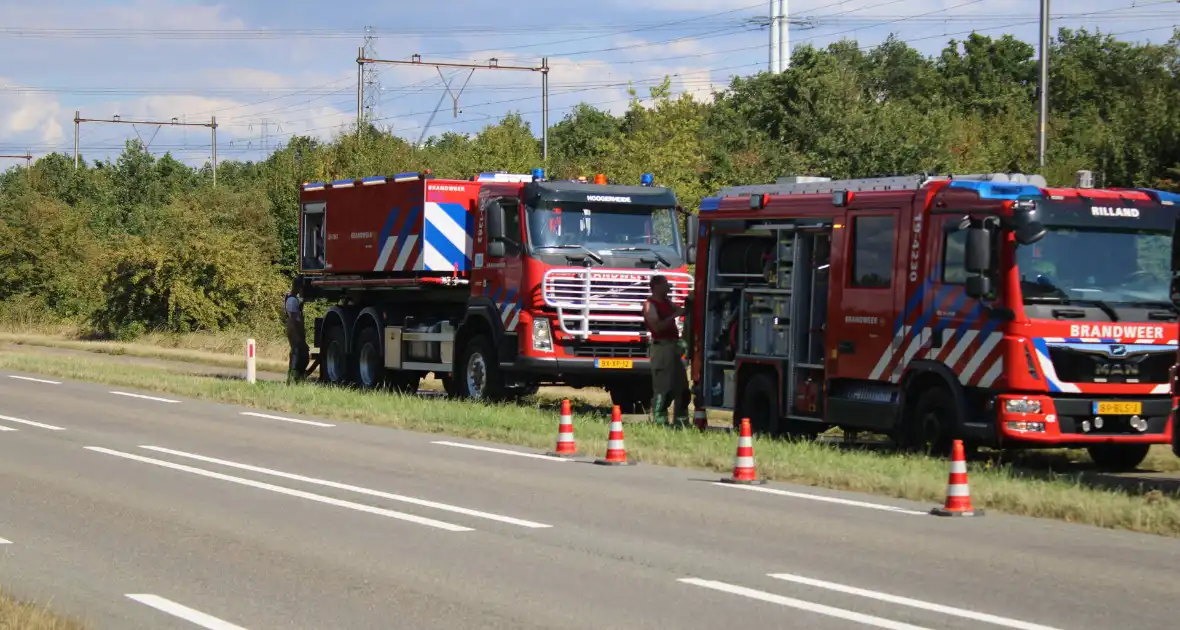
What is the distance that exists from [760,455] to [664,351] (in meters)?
4.99

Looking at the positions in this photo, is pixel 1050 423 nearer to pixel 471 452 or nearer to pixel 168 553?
pixel 471 452

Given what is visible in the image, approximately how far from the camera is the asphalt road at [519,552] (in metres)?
8.56

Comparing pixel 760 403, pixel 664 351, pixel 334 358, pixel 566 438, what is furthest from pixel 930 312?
Answer: pixel 334 358

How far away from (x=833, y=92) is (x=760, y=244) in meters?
30.9

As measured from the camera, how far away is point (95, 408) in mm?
23547

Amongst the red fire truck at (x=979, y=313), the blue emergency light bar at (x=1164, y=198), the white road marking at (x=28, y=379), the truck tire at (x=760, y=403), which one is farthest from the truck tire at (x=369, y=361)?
the blue emergency light bar at (x=1164, y=198)

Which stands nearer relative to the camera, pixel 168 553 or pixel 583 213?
pixel 168 553

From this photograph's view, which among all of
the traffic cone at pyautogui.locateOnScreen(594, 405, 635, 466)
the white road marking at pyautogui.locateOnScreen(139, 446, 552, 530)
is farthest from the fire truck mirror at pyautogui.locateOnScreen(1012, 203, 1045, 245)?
the white road marking at pyautogui.locateOnScreen(139, 446, 552, 530)

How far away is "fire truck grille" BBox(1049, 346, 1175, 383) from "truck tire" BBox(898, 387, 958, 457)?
3.85 feet

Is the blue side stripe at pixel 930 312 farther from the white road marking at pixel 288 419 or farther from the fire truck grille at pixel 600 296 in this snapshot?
the white road marking at pixel 288 419

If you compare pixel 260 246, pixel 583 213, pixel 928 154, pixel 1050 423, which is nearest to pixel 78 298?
pixel 260 246

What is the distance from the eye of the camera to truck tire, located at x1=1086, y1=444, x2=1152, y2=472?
17.0m

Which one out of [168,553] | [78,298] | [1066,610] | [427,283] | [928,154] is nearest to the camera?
[1066,610]

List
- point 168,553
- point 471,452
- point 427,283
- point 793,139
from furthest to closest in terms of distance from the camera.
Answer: point 793,139 < point 427,283 < point 471,452 < point 168,553
